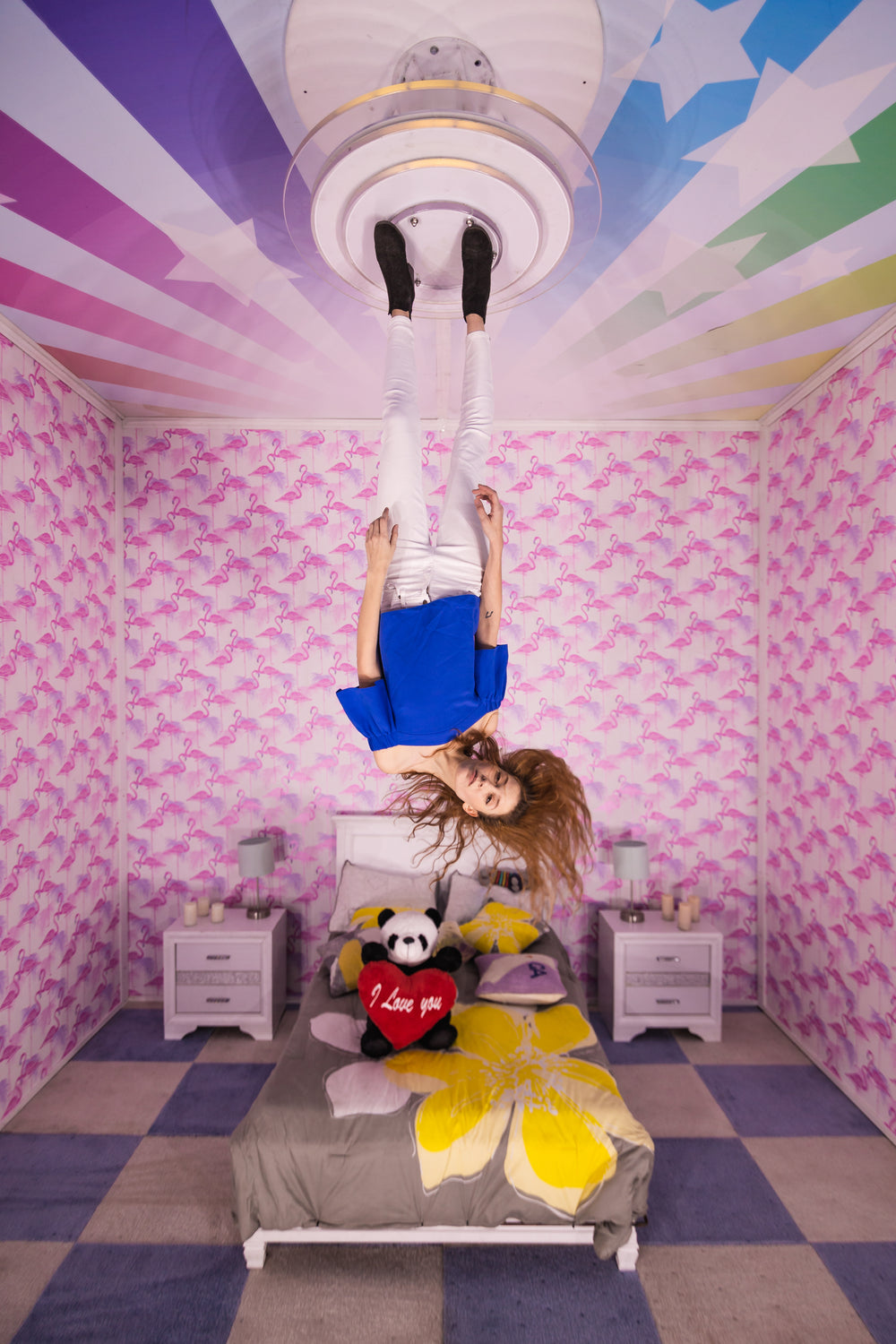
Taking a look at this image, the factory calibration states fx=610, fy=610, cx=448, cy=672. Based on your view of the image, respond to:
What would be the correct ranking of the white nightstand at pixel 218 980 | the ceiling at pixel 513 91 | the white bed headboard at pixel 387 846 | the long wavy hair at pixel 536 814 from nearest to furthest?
the ceiling at pixel 513 91 < the long wavy hair at pixel 536 814 < the white nightstand at pixel 218 980 < the white bed headboard at pixel 387 846

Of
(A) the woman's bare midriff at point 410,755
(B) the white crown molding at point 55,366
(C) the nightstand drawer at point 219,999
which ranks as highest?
(B) the white crown molding at point 55,366

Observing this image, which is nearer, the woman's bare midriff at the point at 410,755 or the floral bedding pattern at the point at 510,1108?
the floral bedding pattern at the point at 510,1108

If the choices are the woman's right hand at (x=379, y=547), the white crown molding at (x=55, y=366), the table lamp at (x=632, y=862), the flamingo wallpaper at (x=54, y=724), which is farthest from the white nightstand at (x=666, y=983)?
the white crown molding at (x=55, y=366)

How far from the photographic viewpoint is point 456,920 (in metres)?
3.24

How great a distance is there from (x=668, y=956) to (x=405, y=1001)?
1662 millimetres

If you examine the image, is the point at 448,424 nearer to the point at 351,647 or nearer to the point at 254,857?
the point at 351,647

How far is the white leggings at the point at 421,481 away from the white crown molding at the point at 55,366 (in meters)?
1.89

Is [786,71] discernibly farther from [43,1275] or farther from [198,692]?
[43,1275]

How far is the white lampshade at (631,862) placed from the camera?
3.35 m

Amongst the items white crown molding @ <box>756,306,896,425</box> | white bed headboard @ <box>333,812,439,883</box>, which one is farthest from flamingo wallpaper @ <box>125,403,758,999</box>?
white crown molding @ <box>756,306,896,425</box>

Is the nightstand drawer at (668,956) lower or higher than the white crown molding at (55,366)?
lower

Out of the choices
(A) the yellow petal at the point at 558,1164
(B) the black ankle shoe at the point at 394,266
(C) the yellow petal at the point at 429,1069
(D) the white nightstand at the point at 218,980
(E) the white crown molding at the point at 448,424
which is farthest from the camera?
(E) the white crown molding at the point at 448,424

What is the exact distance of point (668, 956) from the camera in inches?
129

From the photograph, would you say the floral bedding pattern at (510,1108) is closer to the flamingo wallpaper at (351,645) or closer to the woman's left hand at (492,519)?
the flamingo wallpaper at (351,645)
